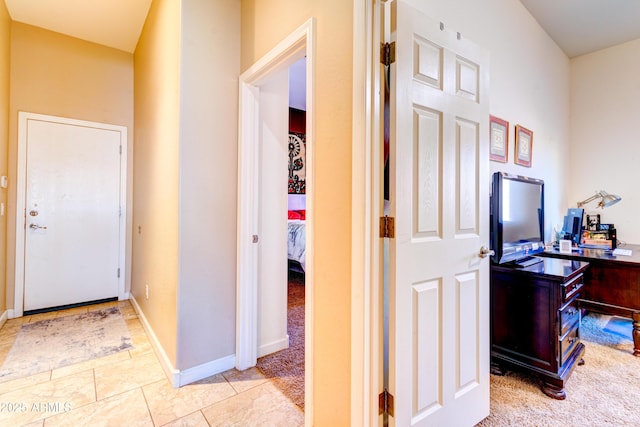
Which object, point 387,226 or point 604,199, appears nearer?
point 387,226

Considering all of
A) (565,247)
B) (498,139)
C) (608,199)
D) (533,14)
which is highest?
(533,14)

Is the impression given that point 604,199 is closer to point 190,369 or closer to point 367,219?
point 367,219

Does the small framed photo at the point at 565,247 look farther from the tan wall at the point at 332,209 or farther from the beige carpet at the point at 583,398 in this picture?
the tan wall at the point at 332,209

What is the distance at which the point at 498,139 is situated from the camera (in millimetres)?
2277

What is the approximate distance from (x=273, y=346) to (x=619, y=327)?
3.20 m

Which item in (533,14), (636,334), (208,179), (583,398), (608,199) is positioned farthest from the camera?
(608,199)

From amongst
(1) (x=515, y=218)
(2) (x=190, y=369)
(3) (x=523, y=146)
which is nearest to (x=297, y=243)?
(2) (x=190, y=369)

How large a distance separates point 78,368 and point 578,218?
436 centimetres

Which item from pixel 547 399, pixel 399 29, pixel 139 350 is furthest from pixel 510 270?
pixel 139 350

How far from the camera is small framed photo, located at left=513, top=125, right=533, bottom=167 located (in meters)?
2.49

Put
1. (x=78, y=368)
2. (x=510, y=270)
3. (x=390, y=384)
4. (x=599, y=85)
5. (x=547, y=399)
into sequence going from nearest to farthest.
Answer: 1. (x=390, y=384)
2. (x=547, y=399)
3. (x=510, y=270)
4. (x=78, y=368)
5. (x=599, y=85)

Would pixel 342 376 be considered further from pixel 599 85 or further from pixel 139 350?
pixel 599 85

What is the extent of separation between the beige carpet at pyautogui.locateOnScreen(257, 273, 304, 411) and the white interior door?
7.66 ft

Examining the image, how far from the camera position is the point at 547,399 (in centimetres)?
173
